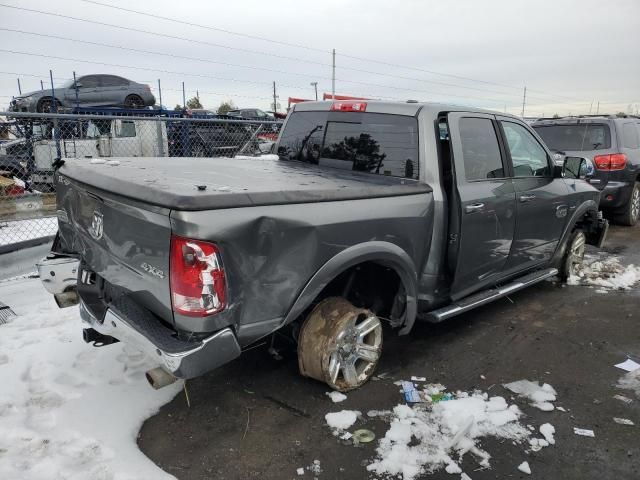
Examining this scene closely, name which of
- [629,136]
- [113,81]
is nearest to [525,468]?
[629,136]

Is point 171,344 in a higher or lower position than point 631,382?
higher

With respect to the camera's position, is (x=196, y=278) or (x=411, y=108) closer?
(x=196, y=278)

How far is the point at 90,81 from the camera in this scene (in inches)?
658

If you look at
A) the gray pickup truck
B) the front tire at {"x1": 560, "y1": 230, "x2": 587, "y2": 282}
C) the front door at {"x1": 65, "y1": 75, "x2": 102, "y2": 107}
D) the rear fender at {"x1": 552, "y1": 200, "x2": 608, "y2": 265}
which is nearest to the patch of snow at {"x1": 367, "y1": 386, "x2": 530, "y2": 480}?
the gray pickup truck

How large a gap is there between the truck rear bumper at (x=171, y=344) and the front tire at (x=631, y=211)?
8.39m

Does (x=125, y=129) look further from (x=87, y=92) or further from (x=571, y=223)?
(x=571, y=223)

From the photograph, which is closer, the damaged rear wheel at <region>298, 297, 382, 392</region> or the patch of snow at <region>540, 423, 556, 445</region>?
the patch of snow at <region>540, 423, 556, 445</region>

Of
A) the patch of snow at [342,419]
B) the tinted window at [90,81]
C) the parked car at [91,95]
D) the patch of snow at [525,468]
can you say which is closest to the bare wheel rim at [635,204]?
the patch of snow at [525,468]

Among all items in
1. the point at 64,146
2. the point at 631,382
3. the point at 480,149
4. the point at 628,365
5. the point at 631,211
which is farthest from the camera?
the point at 64,146

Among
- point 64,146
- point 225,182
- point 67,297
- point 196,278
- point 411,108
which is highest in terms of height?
point 411,108

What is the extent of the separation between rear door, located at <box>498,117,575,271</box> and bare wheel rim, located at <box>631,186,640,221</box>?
15.3 feet

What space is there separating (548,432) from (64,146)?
993 centimetres

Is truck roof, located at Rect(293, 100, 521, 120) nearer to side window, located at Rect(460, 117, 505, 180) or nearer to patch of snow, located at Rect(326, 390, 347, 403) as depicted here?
side window, located at Rect(460, 117, 505, 180)

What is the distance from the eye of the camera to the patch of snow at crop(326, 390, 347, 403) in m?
3.15
